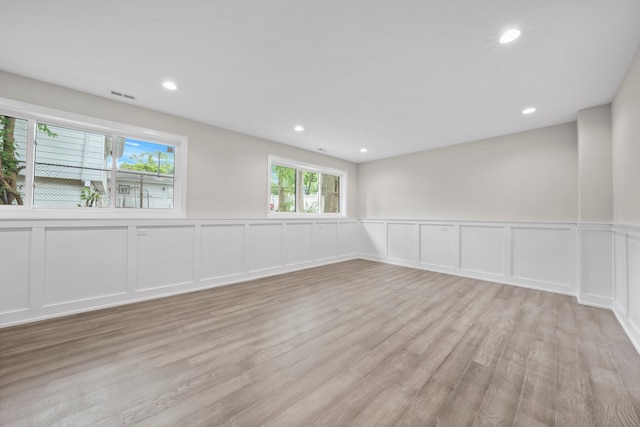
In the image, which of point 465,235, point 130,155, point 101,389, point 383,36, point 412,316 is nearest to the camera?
point 101,389

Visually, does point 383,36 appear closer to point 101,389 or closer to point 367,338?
point 367,338

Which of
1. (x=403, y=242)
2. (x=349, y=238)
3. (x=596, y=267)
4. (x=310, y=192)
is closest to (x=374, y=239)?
(x=349, y=238)

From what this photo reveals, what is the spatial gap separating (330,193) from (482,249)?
331 centimetres

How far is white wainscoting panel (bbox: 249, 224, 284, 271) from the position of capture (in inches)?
159

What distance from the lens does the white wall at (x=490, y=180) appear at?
356 centimetres

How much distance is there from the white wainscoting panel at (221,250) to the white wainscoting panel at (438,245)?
3.51 metres

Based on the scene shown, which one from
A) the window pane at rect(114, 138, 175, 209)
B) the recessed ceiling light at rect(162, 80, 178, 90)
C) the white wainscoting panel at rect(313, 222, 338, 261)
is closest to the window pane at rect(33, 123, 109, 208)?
the window pane at rect(114, 138, 175, 209)

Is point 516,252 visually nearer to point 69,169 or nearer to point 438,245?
point 438,245

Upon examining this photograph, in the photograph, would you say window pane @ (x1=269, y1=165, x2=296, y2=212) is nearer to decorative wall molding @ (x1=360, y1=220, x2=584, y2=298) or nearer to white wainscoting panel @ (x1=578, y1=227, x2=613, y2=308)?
decorative wall molding @ (x1=360, y1=220, x2=584, y2=298)

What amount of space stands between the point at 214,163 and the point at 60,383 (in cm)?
291

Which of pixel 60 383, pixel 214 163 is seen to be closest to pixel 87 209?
pixel 214 163

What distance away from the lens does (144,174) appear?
3.26 metres

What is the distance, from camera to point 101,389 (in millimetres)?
1442

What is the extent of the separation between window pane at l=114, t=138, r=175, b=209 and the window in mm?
1600
